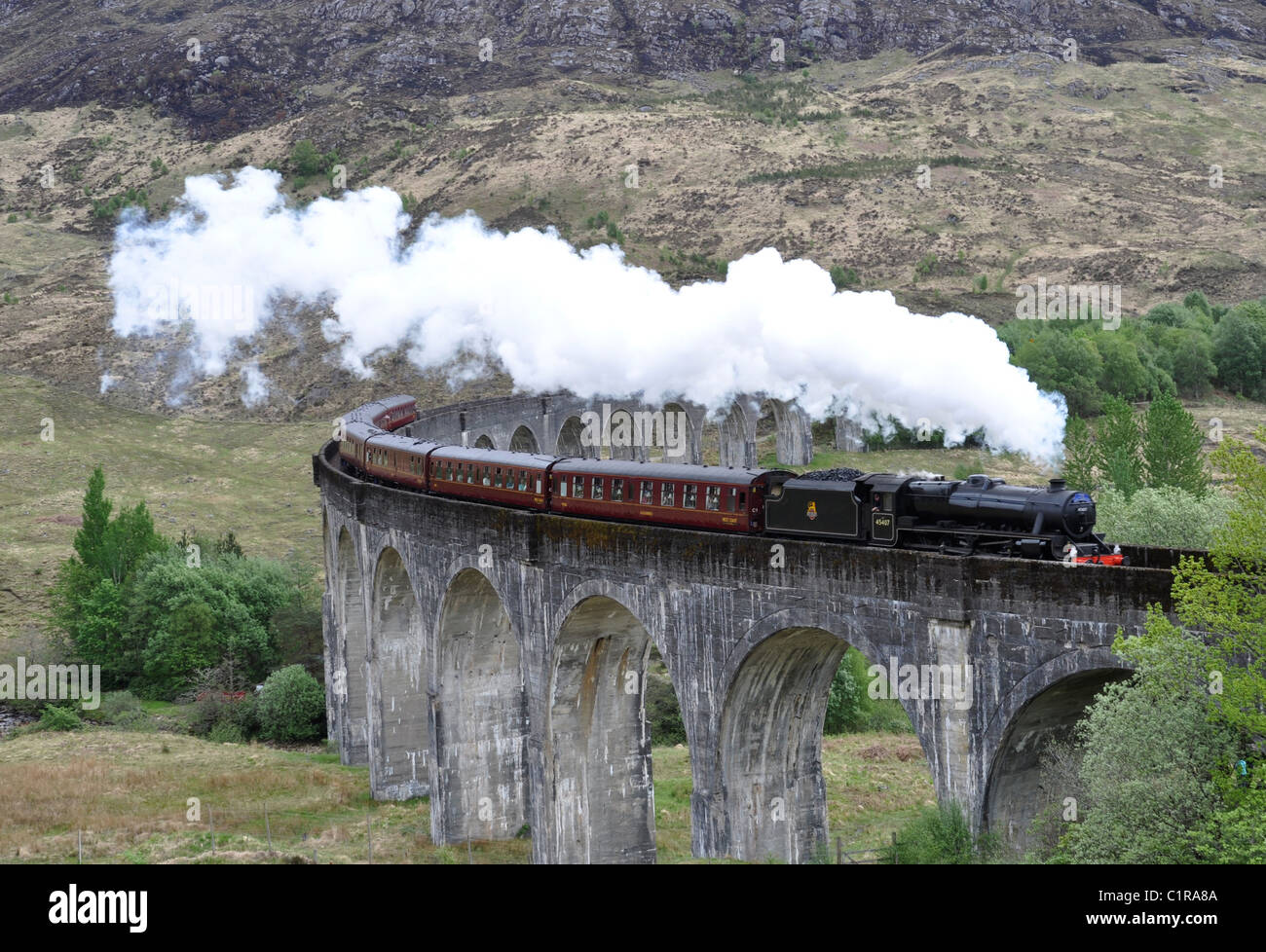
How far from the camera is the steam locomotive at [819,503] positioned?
80.9 feet

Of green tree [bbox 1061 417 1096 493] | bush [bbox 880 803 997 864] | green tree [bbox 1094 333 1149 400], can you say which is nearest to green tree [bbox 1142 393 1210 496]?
green tree [bbox 1061 417 1096 493]

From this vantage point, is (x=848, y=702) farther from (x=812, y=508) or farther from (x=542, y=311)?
(x=542, y=311)

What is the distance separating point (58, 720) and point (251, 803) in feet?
51.9

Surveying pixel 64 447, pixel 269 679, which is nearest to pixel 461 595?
pixel 269 679

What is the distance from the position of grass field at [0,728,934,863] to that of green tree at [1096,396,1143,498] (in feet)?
66.0

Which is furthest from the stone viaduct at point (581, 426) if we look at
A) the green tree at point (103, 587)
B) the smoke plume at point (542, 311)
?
the green tree at point (103, 587)

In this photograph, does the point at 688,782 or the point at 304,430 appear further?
the point at 304,430

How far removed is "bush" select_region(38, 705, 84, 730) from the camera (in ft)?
180

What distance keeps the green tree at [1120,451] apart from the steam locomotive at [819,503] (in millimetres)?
35554

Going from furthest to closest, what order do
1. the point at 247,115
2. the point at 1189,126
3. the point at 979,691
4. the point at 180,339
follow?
the point at 247,115 < the point at 1189,126 < the point at 180,339 < the point at 979,691

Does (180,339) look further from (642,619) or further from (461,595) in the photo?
(642,619)

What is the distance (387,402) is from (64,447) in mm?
44879

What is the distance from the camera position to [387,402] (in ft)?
237

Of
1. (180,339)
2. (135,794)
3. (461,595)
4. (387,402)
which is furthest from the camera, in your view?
(180,339)
